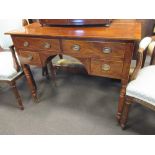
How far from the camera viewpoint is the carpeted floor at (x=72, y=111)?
52.9 inches

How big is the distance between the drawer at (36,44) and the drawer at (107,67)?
0.31m

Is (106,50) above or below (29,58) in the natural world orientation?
above

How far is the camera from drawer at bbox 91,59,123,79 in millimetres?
1045

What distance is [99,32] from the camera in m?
1.06

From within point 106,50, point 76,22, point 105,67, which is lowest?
point 105,67

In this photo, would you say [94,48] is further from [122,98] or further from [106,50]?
[122,98]

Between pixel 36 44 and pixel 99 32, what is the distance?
50 cm

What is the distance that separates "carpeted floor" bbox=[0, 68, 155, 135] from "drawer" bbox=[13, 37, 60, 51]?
0.67m

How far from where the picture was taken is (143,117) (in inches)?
55.2

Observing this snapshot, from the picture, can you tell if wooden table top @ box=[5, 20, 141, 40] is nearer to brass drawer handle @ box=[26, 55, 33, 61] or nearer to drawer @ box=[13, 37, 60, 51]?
drawer @ box=[13, 37, 60, 51]

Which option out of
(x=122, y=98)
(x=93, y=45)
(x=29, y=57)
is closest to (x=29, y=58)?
(x=29, y=57)

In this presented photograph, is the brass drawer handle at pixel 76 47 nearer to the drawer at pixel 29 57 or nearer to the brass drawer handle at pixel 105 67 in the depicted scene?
the brass drawer handle at pixel 105 67

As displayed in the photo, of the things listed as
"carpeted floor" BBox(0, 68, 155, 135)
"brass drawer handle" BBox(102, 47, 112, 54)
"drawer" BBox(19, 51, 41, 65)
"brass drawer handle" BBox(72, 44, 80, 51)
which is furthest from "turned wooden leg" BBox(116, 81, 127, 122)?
"drawer" BBox(19, 51, 41, 65)
